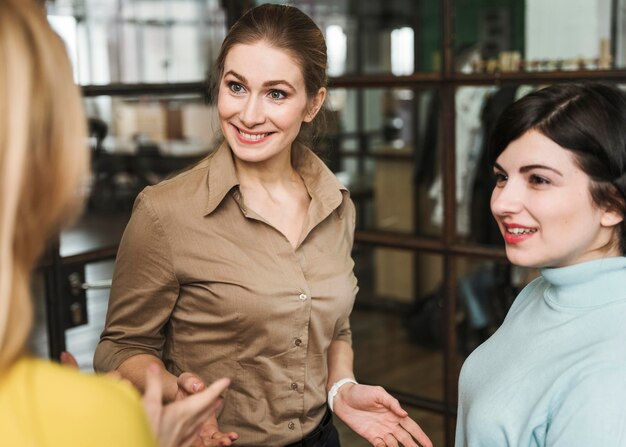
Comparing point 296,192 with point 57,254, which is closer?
point 296,192

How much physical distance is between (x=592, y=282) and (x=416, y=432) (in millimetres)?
485

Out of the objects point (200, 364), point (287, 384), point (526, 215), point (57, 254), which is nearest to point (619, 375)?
point (526, 215)

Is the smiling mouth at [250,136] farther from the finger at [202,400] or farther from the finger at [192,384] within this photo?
the finger at [202,400]

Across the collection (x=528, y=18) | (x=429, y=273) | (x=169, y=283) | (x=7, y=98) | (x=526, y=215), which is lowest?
(x=429, y=273)

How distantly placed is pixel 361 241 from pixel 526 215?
62.0 inches

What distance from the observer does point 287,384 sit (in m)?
1.87

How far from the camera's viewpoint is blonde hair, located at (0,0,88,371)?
926 mm

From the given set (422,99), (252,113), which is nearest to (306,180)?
(252,113)

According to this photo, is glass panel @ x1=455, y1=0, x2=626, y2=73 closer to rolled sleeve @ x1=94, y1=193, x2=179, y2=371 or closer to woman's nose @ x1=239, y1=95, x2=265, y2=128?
woman's nose @ x1=239, y1=95, x2=265, y2=128

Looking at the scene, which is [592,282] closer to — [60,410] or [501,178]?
[501,178]

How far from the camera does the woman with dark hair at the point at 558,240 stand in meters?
1.49

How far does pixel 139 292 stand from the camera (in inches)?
70.7

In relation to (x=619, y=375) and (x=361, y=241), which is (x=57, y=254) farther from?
(x=619, y=375)

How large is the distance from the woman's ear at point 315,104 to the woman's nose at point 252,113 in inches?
6.7
